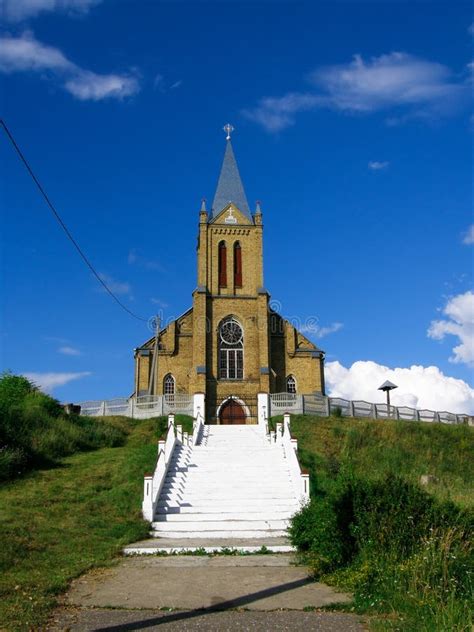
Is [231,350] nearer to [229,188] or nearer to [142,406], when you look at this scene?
[142,406]

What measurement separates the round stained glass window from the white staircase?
13866mm

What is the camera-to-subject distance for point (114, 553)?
40.5 ft

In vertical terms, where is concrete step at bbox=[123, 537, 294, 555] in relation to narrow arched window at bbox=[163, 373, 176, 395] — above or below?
below

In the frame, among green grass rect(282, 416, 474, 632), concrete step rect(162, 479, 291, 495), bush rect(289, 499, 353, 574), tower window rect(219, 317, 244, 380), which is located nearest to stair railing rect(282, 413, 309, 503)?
concrete step rect(162, 479, 291, 495)

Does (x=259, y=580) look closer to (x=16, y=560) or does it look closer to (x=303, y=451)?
(x=16, y=560)

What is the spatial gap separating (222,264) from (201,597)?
1253 inches

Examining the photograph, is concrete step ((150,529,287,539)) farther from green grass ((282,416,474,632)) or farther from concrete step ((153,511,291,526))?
green grass ((282,416,474,632))

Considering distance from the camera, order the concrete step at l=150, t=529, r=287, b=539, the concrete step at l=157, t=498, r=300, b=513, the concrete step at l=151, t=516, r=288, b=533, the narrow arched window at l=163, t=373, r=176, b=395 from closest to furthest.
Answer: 1. the concrete step at l=150, t=529, r=287, b=539
2. the concrete step at l=151, t=516, r=288, b=533
3. the concrete step at l=157, t=498, r=300, b=513
4. the narrow arched window at l=163, t=373, r=176, b=395

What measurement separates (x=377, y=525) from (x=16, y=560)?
21.4 ft

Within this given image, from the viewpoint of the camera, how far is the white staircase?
49.4ft

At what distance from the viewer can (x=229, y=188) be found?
1700 inches

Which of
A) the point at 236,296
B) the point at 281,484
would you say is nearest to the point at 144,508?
the point at 281,484

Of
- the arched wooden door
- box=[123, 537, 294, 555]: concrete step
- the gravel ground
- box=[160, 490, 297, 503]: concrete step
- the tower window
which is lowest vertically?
the gravel ground

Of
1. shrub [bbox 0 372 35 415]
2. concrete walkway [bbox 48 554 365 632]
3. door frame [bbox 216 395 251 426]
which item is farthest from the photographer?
door frame [bbox 216 395 251 426]
